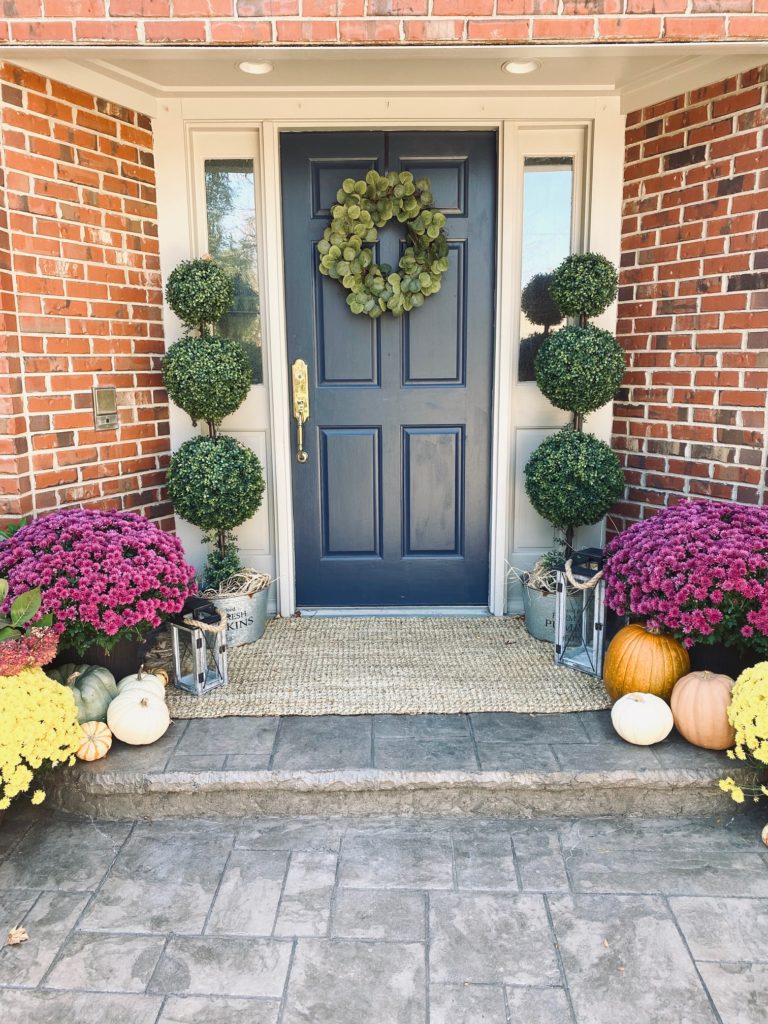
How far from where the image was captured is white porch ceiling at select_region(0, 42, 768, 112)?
97.7 inches

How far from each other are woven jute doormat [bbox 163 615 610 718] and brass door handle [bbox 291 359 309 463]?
895 millimetres

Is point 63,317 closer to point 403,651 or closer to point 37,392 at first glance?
point 37,392

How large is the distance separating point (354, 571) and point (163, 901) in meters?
1.89

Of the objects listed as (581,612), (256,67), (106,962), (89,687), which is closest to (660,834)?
(581,612)

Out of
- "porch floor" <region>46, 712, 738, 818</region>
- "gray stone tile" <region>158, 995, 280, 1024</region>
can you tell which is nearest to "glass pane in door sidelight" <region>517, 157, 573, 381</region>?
"porch floor" <region>46, 712, 738, 818</region>

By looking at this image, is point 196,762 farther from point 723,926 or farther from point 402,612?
point 723,926

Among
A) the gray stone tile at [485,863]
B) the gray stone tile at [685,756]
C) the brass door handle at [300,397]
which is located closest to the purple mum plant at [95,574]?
the brass door handle at [300,397]

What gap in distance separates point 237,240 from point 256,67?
76cm

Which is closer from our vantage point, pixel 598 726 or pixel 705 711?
pixel 705 711

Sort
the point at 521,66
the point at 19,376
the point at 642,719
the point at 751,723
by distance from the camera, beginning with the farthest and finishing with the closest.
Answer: the point at 521,66
the point at 19,376
the point at 642,719
the point at 751,723

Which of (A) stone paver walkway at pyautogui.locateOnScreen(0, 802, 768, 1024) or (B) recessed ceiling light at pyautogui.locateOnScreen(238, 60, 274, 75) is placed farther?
(B) recessed ceiling light at pyautogui.locateOnScreen(238, 60, 274, 75)

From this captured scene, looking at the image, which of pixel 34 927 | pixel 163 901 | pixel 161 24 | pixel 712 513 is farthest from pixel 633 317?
pixel 34 927

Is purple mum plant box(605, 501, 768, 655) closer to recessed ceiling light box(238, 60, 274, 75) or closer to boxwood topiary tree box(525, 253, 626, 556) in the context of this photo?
boxwood topiary tree box(525, 253, 626, 556)

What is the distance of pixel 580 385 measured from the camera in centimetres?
302
